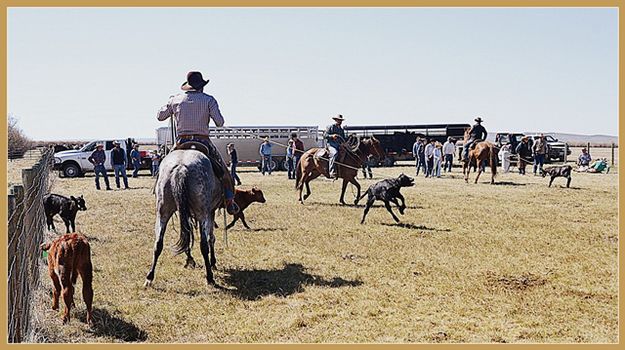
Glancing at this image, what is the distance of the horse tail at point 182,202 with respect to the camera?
7457 mm

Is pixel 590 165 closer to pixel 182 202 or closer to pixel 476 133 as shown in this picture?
pixel 476 133

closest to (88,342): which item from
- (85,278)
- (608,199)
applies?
(85,278)

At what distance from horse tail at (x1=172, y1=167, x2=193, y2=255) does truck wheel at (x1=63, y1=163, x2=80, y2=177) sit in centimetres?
2291

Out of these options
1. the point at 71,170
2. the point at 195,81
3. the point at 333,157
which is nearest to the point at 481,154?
the point at 333,157

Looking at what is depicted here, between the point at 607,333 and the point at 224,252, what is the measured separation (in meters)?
5.77

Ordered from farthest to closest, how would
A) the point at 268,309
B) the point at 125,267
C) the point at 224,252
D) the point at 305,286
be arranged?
the point at 224,252
the point at 125,267
the point at 305,286
the point at 268,309

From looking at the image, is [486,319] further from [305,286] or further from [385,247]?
[385,247]

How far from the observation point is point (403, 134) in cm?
3697

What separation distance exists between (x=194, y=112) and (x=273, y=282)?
2.60 metres

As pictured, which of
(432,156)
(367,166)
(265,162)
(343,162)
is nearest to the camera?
(343,162)

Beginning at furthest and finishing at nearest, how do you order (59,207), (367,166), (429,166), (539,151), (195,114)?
1. (429,166)
2. (539,151)
3. (367,166)
4. (59,207)
5. (195,114)

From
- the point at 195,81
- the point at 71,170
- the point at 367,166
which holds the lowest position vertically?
the point at 71,170

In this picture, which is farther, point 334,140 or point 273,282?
point 334,140

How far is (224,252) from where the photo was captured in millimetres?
9758
